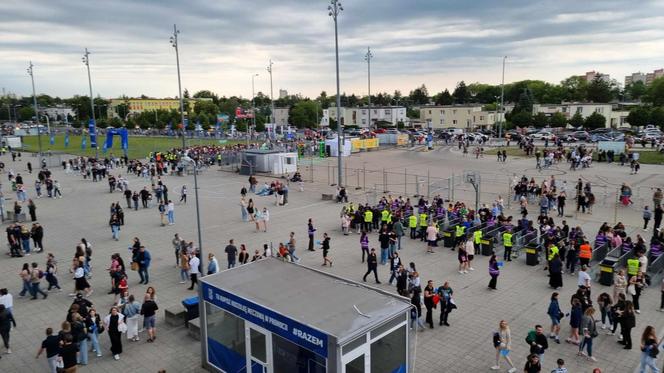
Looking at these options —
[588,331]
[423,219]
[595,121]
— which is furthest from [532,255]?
[595,121]

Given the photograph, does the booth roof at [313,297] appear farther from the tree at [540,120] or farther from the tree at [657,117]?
the tree at [540,120]

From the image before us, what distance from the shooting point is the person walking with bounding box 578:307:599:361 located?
11156 mm

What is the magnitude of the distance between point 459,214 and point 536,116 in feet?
250

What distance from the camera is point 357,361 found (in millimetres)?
8000

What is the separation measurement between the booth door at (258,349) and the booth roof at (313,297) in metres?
0.59

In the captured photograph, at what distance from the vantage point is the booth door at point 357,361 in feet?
25.5

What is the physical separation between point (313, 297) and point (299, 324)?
1.11 metres

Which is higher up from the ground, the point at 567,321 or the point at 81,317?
the point at 81,317

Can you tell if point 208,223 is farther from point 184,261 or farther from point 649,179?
point 649,179

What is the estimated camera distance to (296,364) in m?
8.57

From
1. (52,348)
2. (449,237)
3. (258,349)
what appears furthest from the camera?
(449,237)

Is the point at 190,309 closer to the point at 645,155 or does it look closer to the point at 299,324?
the point at 299,324

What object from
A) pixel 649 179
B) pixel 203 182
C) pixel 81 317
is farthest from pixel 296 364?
pixel 649 179

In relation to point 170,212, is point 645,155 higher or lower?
higher
